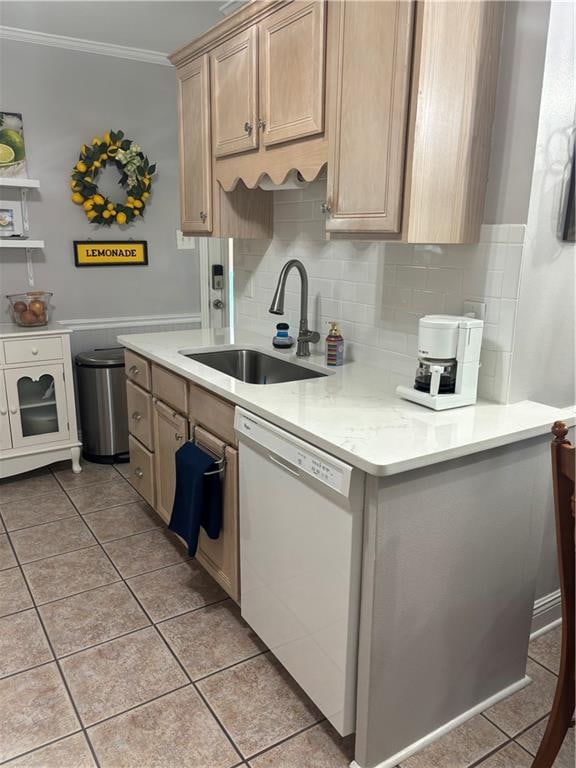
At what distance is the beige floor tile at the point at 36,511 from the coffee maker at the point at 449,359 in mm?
2164

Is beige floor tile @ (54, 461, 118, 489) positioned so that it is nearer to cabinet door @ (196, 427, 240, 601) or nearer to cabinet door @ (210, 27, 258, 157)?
cabinet door @ (196, 427, 240, 601)

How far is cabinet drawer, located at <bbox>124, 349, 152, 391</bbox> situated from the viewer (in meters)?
2.67

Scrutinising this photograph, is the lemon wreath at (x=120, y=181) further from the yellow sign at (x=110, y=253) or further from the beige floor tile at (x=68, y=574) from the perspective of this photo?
the beige floor tile at (x=68, y=574)

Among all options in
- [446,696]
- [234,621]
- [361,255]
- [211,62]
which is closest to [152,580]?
[234,621]

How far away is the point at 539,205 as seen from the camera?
1.67 meters

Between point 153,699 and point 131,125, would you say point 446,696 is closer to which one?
point 153,699

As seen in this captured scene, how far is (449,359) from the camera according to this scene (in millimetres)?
1742

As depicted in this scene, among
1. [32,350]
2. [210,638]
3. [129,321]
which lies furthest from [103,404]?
[210,638]

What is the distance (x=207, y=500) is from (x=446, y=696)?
3.28 ft

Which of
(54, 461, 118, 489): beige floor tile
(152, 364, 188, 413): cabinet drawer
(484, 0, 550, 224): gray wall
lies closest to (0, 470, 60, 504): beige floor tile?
(54, 461, 118, 489): beige floor tile

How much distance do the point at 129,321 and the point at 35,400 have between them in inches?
34.8

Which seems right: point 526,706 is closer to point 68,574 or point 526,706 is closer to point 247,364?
point 247,364

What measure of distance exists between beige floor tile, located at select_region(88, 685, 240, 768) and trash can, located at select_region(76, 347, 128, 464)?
2104mm

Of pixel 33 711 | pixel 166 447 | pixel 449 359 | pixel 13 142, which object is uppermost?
pixel 13 142
